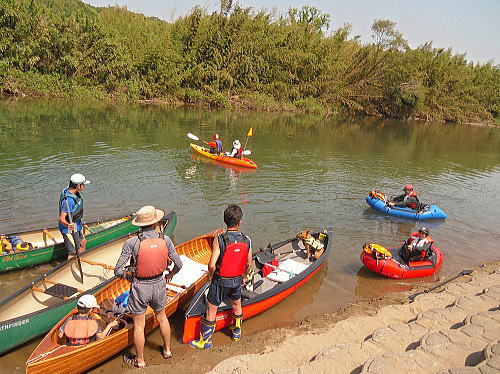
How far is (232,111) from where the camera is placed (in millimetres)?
44969

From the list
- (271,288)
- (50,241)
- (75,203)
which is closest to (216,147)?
(50,241)

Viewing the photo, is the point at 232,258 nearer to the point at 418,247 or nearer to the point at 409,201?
the point at 418,247

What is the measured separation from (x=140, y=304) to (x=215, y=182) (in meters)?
11.7

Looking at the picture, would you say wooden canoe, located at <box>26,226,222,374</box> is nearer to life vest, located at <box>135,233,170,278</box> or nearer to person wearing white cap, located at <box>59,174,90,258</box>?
life vest, located at <box>135,233,170,278</box>

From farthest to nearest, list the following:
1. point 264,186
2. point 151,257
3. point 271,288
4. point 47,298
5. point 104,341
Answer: point 264,186
point 271,288
point 47,298
point 104,341
point 151,257

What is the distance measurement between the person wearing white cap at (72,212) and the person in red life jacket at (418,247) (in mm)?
7817

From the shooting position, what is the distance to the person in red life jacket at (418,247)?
378 inches

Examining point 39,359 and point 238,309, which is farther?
point 238,309

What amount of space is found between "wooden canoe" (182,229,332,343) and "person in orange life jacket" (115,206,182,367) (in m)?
1.16

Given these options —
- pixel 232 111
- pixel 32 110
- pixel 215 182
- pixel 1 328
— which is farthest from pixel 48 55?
pixel 1 328

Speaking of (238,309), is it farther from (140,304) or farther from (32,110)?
(32,110)

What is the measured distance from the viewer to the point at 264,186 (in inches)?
655

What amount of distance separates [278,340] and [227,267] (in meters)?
2.04

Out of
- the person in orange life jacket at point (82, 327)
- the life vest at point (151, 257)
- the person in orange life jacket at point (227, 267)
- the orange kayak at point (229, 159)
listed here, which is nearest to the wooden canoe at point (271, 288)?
the person in orange life jacket at point (227, 267)
